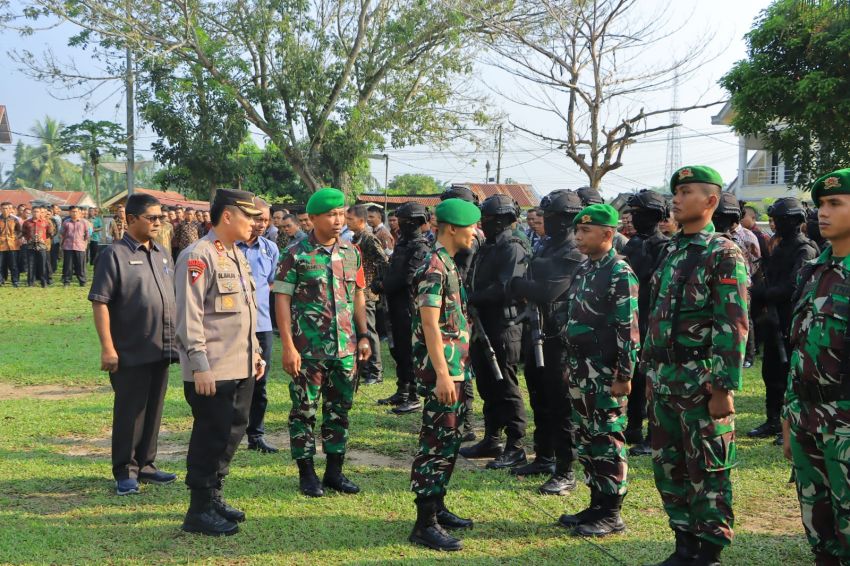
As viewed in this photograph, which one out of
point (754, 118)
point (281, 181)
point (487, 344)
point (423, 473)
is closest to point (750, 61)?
point (754, 118)

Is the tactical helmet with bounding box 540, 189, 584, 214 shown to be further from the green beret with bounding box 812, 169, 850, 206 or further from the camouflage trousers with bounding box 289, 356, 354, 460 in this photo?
the green beret with bounding box 812, 169, 850, 206

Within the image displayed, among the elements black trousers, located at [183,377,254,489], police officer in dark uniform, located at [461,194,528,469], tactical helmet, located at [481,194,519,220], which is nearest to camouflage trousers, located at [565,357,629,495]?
police officer in dark uniform, located at [461,194,528,469]

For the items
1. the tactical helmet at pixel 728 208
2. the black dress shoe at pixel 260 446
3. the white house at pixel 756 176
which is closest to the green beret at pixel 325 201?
the black dress shoe at pixel 260 446

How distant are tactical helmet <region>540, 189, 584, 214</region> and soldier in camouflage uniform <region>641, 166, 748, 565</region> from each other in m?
1.43

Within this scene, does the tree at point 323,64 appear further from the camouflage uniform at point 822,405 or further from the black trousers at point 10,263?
the camouflage uniform at point 822,405

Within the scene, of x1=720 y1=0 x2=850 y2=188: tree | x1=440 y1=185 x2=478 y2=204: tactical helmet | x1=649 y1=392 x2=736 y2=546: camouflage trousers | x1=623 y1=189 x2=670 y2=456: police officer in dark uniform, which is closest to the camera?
x1=649 y1=392 x2=736 y2=546: camouflage trousers

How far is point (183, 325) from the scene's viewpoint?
4.51 meters

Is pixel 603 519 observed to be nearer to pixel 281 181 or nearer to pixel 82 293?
pixel 82 293

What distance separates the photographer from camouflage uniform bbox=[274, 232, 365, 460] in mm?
5309

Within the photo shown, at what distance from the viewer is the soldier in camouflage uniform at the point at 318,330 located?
17.4ft

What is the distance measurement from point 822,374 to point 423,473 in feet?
7.41

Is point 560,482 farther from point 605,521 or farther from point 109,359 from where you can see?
point 109,359

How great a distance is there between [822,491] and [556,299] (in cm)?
244

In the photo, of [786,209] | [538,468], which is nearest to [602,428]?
[538,468]
